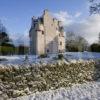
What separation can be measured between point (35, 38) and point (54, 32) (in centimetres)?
346

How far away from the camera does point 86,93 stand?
963 cm

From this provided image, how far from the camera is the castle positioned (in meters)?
28.6

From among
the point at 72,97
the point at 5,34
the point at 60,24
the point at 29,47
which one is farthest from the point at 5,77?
the point at 60,24

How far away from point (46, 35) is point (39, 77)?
19.5 meters

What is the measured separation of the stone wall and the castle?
48.5 ft

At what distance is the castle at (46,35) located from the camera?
2861 cm

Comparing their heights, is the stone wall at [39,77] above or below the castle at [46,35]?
below

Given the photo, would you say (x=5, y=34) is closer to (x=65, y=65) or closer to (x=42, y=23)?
(x=42, y=23)

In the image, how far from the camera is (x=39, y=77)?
11.0 meters

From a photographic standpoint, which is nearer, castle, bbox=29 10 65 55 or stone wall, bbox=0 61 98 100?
stone wall, bbox=0 61 98 100

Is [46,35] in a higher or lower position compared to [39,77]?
higher

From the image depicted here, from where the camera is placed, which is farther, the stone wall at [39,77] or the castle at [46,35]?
the castle at [46,35]

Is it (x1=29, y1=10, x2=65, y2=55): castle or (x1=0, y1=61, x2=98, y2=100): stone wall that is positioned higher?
(x1=29, y1=10, x2=65, y2=55): castle

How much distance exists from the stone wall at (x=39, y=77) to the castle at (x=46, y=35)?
14779 millimetres
